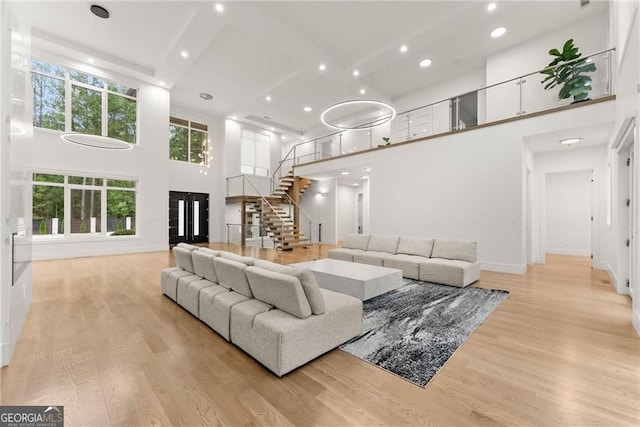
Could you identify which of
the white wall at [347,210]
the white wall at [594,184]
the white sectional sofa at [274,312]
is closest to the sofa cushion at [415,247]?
the white sectional sofa at [274,312]

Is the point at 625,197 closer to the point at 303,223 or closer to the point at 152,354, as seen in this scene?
the point at 152,354

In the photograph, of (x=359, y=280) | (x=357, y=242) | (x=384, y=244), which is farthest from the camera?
(x=357, y=242)

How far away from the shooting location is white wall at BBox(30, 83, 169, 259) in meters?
7.72

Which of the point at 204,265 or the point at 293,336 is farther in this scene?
the point at 204,265

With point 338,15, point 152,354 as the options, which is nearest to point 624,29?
point 338,15

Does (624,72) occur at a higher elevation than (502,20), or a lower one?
lower

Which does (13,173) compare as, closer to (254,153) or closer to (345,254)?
(345,254)

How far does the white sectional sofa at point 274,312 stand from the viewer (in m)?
2.25

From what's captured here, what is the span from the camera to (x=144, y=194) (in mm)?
9328

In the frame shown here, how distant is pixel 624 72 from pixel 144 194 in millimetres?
11934

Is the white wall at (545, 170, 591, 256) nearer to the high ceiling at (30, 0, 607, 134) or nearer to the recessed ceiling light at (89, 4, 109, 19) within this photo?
the high ceiling at (30, 0, 607, 134)

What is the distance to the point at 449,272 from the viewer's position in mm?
4957

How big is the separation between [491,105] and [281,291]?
27.1 ft

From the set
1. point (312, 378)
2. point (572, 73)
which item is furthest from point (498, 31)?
point (312, 378)
